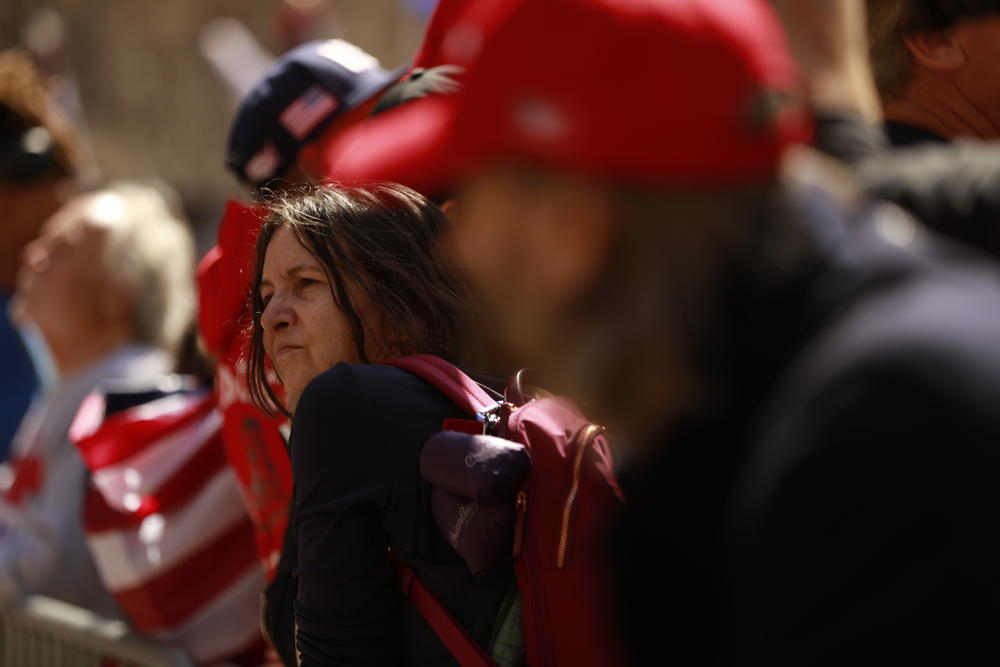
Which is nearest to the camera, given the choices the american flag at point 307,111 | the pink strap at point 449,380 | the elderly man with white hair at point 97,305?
the pink strap at point 449,380

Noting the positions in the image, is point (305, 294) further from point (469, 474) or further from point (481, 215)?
point (481, 215)

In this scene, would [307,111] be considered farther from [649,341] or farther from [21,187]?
[21,187]

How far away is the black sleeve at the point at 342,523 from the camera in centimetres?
177

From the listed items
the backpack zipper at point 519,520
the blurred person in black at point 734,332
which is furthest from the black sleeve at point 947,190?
the backpack zipper at point 519,520

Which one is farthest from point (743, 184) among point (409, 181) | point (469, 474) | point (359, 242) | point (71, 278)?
point (71, 278)

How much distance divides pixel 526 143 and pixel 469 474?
729mm

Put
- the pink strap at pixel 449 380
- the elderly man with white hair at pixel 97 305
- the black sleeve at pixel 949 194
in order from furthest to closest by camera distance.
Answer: the elderly man with white hair at pixel 97 305 < the pink strap at pixel 449 380 < the black sleeve at pixel 949 194

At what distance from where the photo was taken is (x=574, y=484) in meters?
1.75

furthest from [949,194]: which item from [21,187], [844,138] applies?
[21,187]

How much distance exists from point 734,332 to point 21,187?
4.01 metres

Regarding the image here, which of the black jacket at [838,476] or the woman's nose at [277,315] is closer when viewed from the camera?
the black jacket at [838,476]

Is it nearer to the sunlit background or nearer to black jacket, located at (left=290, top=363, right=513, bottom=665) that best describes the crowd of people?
black jacket, located at (left=290, top=363, right=513, bottom=665)

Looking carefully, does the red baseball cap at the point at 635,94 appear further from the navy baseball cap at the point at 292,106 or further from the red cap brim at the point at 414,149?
the navy baseball cap at the point at 292,106

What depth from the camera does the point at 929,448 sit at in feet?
3.15
